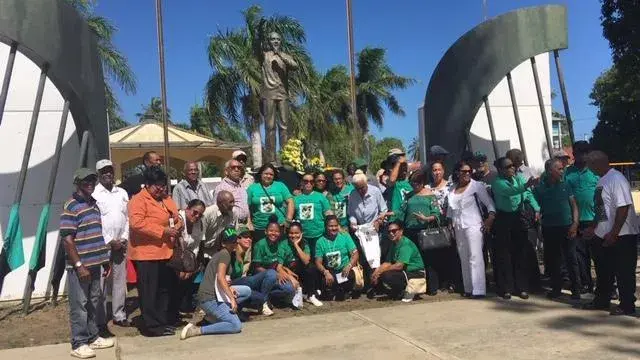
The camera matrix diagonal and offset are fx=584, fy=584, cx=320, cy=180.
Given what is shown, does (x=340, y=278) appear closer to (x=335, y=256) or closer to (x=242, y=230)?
(x=335, y=256)

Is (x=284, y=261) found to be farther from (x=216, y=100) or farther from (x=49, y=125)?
(x=216, y=100)

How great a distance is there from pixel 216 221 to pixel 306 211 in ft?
3.92

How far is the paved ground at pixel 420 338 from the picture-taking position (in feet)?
15.8

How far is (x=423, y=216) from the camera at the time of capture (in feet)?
22.9

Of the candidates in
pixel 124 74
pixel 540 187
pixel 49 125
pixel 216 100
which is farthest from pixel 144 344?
pixel 216 100

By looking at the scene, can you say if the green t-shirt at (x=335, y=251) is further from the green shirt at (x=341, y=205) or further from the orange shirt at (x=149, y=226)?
the orange shirt at (x=149, y=226)

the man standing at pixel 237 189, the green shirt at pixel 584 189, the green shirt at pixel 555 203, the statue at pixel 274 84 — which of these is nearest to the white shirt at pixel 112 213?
the man standing at pixel 237 189

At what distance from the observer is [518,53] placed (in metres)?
8.56

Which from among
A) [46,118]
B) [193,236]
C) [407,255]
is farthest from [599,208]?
[46,118]

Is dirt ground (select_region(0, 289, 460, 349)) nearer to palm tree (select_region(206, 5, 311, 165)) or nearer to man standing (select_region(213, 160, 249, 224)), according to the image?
man standing (select_region(213, 160, 249, 224))

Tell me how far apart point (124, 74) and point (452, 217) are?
16682mm

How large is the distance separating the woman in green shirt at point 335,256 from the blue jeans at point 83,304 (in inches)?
101

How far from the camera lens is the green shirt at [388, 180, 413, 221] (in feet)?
23.7

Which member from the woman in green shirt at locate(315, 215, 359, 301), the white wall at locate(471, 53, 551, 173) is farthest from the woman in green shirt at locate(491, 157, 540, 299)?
the white wall at locate(471, 53, 551, 173)
